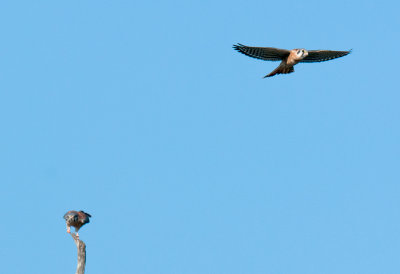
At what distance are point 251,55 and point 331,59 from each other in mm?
4033

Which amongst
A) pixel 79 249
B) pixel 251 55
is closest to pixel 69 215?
pixel 79 249

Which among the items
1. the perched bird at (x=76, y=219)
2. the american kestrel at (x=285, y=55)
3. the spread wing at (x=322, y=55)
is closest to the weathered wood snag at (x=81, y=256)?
the perched bird at (x=76, y=219)

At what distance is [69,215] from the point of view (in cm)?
2053

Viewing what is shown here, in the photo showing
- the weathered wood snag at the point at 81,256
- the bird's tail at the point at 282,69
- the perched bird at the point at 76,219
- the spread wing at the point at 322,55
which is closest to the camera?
the weathered wood snag at the point at 81,256

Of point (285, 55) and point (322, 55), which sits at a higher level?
point (322, 55)

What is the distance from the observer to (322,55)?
3145 centimetres

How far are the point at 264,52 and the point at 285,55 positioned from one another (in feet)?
3.61

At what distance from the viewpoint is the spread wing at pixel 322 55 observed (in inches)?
1220

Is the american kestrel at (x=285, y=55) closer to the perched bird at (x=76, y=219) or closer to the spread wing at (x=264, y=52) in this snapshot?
the spread wing at (x=264, y=52)

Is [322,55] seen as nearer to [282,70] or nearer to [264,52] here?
[282,70]

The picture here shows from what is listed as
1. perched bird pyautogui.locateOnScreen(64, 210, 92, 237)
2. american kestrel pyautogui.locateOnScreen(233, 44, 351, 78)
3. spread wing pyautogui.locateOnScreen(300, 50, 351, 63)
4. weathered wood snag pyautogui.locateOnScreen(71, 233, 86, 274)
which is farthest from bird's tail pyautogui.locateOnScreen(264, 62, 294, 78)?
weathered wood snag pyautogui.locateOnScreen(71, 233, 86, 274)

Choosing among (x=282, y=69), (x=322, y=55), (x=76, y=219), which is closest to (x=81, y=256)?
(x=76, y=219)

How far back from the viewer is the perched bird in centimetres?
2050

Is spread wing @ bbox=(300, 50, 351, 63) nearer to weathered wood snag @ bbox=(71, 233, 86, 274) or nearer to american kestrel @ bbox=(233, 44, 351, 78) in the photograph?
american kestrel @ bbox=(233, 44, 351, 78)
